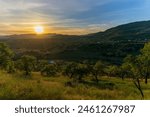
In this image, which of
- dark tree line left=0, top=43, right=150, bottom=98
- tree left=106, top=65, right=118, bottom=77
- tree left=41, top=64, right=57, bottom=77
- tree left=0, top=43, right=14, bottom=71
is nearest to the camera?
dark tree line left=0, top=43, right=150, bottom=98

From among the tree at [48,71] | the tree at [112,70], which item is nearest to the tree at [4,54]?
the tree at [48,71]

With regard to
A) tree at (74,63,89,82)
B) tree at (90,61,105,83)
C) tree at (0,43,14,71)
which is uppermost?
tree at (0,43,14,71)

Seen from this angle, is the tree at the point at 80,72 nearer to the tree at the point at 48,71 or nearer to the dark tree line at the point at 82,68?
the dark tree line at the point at 82,68

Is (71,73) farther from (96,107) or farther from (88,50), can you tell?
(88,50)

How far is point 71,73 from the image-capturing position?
67750 mm

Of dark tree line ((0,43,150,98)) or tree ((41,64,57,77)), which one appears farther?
tree ((41,64,57,77))

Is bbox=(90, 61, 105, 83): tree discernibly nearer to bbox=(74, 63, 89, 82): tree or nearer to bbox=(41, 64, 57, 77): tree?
bbox=(74, 63, 89, 82): tree

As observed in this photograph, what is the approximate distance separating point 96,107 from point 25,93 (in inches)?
150

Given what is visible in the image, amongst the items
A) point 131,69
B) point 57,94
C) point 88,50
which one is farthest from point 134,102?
point 88,50

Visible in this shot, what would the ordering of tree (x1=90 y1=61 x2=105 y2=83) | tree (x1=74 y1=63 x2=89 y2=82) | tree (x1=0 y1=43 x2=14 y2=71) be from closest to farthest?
1. tree (x1=0 y1=43 x2=14 y2=71)
2. tree (x1=74 y1=63 x2=89 y2=82)
3. tree (x1=90 y1=61 x2=105 y2=83)

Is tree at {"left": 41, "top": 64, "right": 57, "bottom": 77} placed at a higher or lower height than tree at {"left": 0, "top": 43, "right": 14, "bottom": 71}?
lower

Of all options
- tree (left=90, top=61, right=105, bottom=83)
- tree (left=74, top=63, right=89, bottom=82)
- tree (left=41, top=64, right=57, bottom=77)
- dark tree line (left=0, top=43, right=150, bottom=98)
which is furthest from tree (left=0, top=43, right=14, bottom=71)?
tree (left=90, top=61, right=105, bottom=83)

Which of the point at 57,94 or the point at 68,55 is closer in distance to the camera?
the point at 57,94

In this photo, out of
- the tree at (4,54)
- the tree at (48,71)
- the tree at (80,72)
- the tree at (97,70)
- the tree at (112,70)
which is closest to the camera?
the tree at (4,54)
